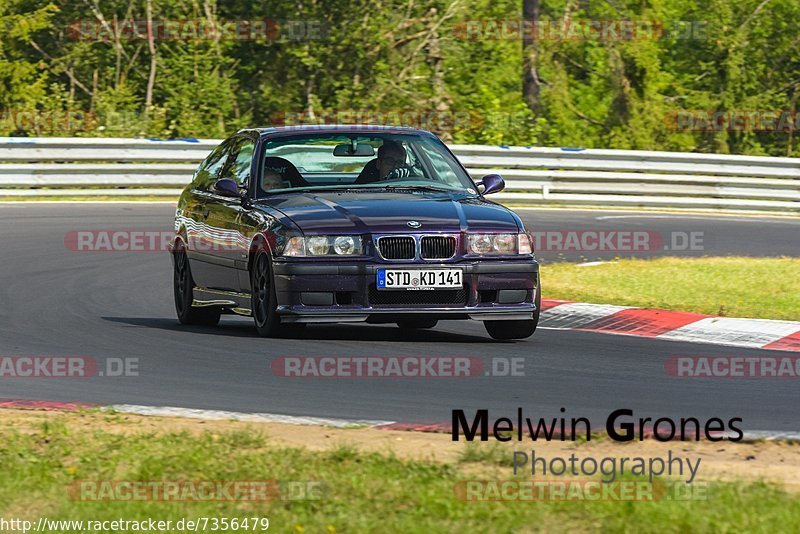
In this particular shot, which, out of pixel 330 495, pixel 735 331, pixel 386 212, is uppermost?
pixel 386 212

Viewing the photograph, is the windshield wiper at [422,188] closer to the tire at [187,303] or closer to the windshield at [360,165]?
the windshield at [360,165]

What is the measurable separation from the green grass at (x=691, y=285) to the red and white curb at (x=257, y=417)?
197 inches

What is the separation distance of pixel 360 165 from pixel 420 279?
175cm

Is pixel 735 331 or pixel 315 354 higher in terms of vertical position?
pixel 315 354

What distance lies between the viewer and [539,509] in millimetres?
5352

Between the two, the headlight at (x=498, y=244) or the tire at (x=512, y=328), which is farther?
the tire at (x=512, y=328)

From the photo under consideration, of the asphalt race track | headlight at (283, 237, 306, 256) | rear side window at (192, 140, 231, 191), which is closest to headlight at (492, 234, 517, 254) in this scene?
the asphalt race track

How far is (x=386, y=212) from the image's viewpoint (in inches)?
397

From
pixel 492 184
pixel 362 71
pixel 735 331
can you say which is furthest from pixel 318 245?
pixel 362 71

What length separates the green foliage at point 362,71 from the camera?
29266 millimetres

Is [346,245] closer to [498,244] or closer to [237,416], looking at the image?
[498,244]

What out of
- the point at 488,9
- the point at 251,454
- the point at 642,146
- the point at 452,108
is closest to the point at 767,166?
the point at 642,146

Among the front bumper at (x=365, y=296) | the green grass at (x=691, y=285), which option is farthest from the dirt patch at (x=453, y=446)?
the green grass at (x=691, y=285)

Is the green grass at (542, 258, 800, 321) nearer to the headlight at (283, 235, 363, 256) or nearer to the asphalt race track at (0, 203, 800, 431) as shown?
the asphalt race track at (0, 203, 800, 431)
